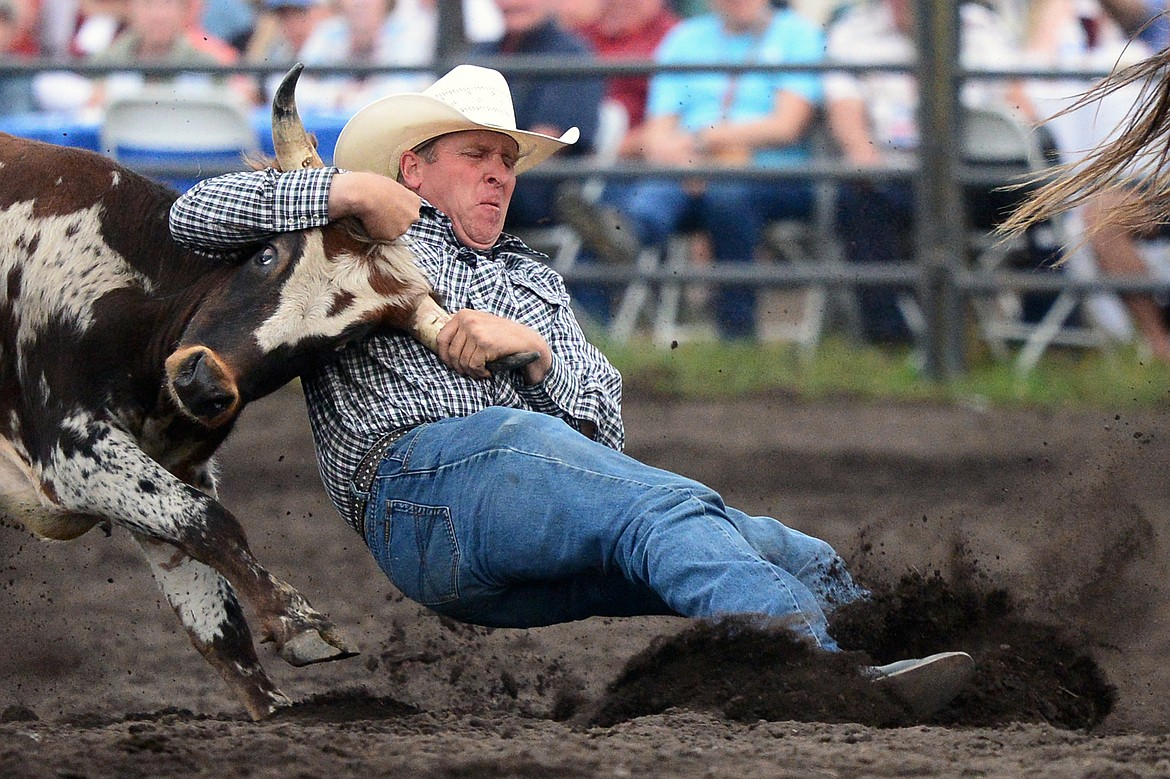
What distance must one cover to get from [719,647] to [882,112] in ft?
17.0

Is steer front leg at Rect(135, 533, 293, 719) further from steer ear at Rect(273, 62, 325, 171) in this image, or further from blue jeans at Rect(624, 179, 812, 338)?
blue jeans at Rect(624, 179, 812, 338)

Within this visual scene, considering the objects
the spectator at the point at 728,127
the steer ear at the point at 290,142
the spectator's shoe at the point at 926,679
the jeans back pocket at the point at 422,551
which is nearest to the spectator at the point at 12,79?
the spectator at the point at 728,127

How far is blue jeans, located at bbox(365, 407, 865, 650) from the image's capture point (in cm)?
290

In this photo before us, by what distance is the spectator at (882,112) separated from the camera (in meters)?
7.48

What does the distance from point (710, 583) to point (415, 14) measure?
5258 mm

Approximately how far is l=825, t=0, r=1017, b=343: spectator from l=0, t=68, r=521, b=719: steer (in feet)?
14.8

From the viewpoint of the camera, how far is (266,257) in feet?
10.4

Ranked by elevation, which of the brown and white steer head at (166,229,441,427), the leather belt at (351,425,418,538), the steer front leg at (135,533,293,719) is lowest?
the steer front leg at (135,533,293,719)

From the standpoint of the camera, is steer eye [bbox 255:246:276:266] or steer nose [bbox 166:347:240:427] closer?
steer nose [bbox 166:347:240:427]

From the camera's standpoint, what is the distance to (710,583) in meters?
2.88

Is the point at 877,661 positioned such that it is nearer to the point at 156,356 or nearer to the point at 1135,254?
the point at 156,356

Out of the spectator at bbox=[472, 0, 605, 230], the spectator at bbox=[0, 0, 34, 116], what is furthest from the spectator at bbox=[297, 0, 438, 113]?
the spectator at bbox=[0, 0, 34, 116]

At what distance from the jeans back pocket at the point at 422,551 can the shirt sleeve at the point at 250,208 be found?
0.57 m

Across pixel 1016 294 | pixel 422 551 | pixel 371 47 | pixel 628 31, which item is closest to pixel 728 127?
pixel 628 31
